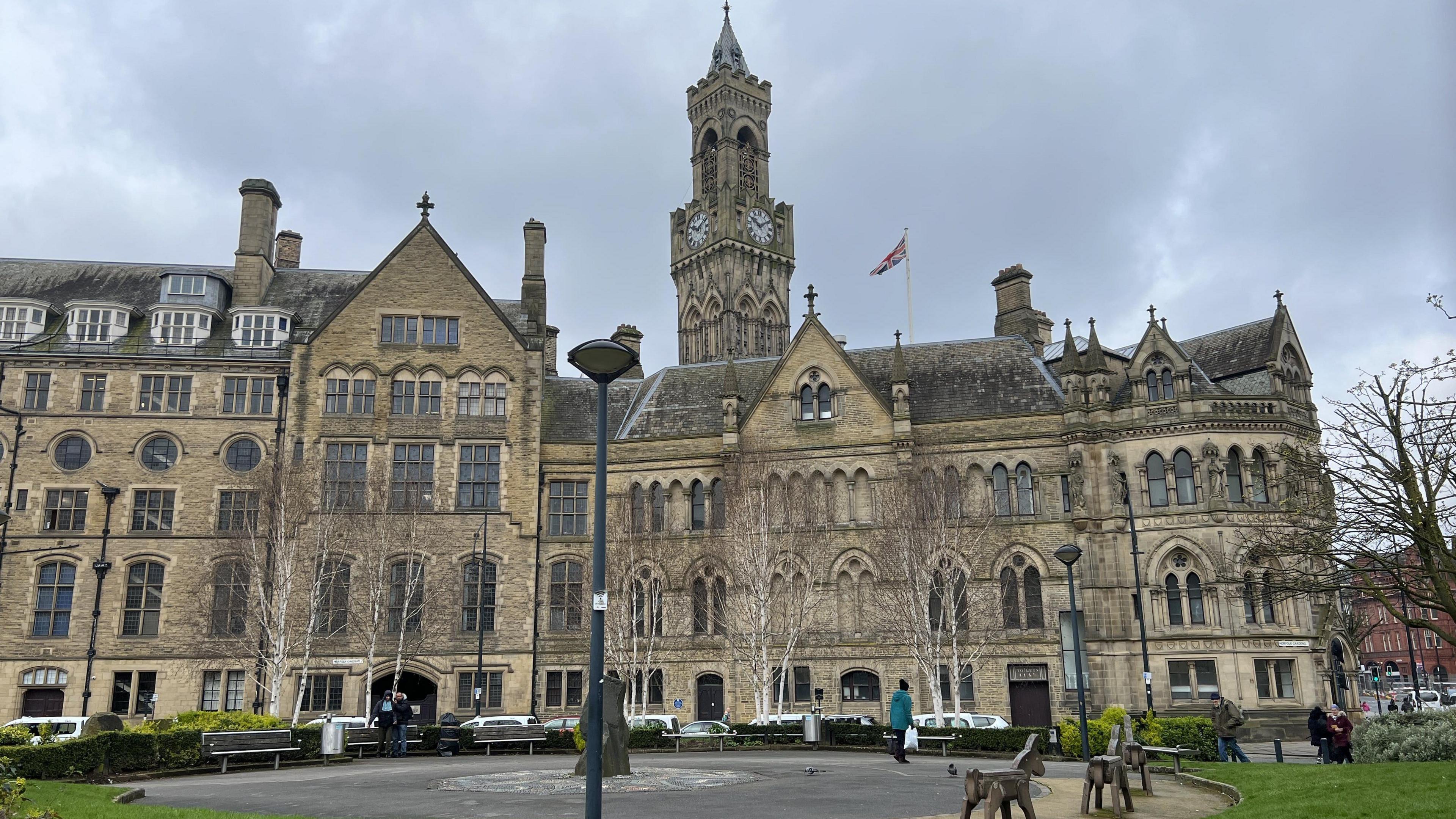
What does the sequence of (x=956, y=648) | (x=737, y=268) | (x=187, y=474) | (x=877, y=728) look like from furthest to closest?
(x=737, y=268), (x=187, y=474), (x=956, y=648), (x=877, y=728)

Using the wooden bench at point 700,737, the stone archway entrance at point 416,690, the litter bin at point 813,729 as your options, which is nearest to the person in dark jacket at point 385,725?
the wooden bench at point 700,737

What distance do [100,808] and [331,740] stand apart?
11144 mm

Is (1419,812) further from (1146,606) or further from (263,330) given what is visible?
A: (263,330)

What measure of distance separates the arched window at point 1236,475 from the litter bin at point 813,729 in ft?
69.0

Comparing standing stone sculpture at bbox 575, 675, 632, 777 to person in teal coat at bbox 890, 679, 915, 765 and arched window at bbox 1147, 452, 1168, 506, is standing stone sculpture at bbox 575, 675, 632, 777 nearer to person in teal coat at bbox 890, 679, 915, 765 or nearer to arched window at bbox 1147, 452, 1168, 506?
person in teal coat at bbox 890, 679, 915, 765

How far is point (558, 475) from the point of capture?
48.7 meters

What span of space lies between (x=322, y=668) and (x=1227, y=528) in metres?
35.7

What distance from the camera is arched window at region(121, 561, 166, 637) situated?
4453 centimetres

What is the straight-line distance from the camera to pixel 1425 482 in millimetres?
21031

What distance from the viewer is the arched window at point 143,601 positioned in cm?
4453

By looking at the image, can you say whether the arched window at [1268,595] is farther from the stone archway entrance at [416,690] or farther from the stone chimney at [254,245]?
the stone chimney at [254,245]

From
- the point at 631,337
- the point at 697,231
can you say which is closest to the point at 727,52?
the point at 697,231

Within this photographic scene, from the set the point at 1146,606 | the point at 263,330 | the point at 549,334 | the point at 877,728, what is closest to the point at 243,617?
the point at 263,330

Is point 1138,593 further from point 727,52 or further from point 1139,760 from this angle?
point 727,52
